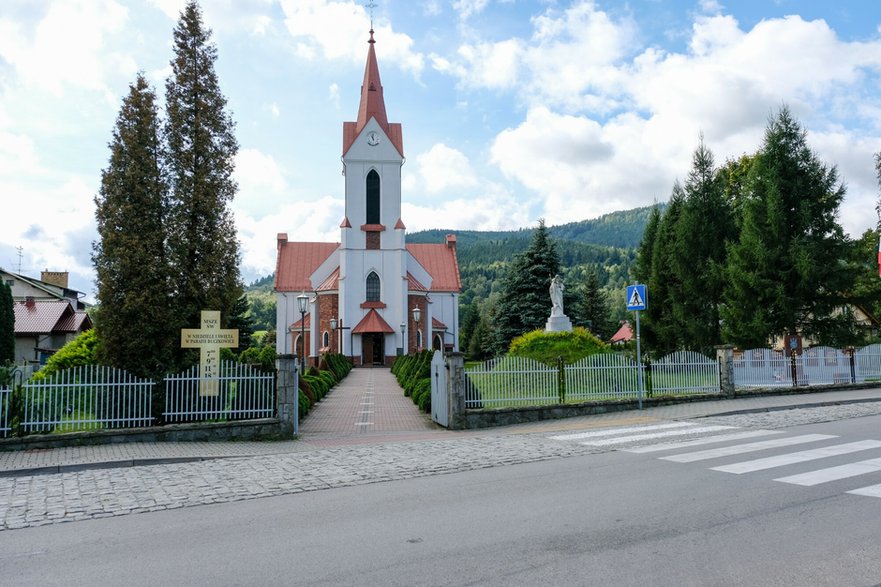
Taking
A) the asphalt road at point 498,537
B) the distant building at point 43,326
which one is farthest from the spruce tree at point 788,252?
the distant building at point 43,326

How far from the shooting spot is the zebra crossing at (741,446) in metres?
7.77

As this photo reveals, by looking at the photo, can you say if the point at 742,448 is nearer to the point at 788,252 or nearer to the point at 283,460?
the point at 283,460

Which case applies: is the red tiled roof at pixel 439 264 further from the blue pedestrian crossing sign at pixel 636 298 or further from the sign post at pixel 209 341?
the sign post at pixel 209 341

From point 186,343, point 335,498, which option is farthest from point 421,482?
point 186,343

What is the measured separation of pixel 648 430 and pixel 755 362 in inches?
364

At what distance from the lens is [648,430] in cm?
1211

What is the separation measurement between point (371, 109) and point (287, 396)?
1500 inches

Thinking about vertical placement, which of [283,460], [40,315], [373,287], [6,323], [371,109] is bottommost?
[283,460]

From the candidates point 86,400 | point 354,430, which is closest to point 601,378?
point 354,430

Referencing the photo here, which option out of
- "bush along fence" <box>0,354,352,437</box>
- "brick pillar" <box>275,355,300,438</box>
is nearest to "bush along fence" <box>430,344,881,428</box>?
"brick pillar" <box>275,355,300,438</box>

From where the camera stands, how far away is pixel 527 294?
42.9 metres

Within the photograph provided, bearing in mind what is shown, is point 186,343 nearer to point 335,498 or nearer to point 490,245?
point 335,498

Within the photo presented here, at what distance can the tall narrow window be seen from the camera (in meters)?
47.1

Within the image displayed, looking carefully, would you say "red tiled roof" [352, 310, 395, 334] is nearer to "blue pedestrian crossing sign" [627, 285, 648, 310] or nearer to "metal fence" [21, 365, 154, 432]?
"blue pedestrian crossing sign" [627, 285, 648, 310]
